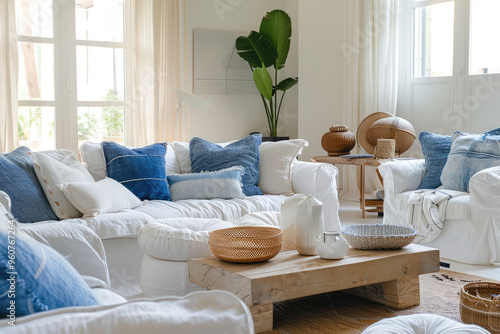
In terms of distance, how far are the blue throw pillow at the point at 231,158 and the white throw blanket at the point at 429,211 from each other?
108cm

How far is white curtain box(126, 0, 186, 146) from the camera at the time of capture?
6.13m

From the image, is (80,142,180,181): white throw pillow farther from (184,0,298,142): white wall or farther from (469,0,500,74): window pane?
(469,0,500,74): window pane

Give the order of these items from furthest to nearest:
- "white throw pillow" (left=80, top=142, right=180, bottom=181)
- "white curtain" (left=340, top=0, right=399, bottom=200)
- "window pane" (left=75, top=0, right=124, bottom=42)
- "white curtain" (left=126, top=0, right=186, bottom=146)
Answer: "white curtain" (left=340, top=0, right=399, bottom=200)
"white curtain" (left=126, top=0, right=186, bottom=146)
"window pane" (left=75, top=0, right=124, bottom=42)
"white throw pillow" (left=80, top=142, right=180, bottom=181)

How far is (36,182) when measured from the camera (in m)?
3.28

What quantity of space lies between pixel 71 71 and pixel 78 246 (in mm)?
3893

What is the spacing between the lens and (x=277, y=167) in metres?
4.16

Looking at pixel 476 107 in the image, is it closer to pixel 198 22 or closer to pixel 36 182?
pixel 198 22

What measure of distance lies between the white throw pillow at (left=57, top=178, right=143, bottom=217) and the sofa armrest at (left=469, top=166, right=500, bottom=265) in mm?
2176

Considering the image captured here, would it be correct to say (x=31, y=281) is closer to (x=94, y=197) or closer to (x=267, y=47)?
(x=94, y=197)

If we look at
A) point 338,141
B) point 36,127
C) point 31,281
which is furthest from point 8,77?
point 31,281

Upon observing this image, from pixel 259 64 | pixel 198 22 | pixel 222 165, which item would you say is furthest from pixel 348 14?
pixel 222 165

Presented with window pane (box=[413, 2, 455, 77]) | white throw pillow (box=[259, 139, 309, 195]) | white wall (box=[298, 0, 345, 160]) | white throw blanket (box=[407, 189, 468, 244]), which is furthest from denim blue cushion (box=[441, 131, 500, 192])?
white wall (box=[298, 0, 345, 160])

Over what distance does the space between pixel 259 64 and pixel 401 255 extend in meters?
4.42

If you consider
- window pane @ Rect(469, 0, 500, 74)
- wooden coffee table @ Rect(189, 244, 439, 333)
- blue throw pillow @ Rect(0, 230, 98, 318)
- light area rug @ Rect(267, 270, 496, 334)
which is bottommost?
light area rug @ Rect(267, 270, 496, 334)
